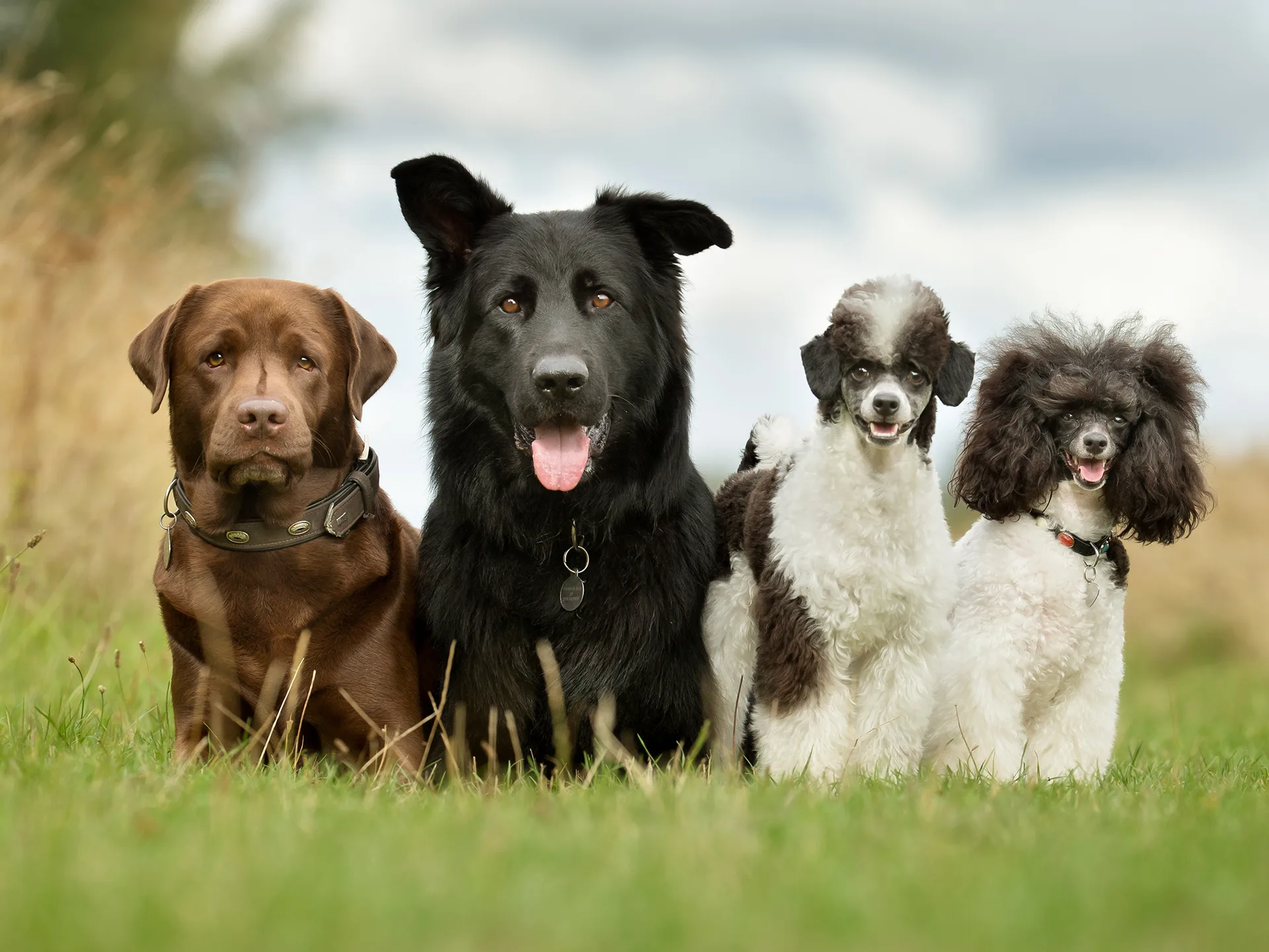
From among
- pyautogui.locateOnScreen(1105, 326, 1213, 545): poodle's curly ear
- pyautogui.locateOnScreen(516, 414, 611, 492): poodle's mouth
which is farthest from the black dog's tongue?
pyautogui.locateOnScreen(1105, 326, 1213, 545): poodle's curly ear

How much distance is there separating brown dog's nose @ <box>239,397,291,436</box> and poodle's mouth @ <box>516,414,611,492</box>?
2.57ft

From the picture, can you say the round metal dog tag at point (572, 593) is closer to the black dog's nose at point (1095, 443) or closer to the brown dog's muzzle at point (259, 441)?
the brown dog's muzzle at point (259, 441)

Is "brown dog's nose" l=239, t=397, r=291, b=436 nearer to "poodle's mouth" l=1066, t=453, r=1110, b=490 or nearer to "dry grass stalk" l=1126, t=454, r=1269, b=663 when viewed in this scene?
"poodle's mouth" l=1066, t=453, r=1110, b=490

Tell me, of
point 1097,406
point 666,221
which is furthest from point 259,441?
point 1097,406

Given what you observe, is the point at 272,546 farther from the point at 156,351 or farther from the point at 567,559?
the point at 567,559

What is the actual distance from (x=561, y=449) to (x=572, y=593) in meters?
0.55

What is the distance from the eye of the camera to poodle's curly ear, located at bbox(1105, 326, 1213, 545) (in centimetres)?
457

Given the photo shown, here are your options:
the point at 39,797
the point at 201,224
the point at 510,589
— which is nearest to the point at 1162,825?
the point at 510,589

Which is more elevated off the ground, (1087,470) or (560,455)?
(1087,470)

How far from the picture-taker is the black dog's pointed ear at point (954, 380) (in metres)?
4.07

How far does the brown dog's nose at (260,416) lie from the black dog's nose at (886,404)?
1.87m

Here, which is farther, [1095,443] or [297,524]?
[1095,443]

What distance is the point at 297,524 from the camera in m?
4.05

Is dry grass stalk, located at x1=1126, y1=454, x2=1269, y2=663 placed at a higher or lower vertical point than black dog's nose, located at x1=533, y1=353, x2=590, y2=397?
lower
